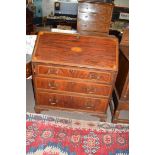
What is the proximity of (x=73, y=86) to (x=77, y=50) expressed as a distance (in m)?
0.43

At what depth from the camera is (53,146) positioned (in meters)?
2.11

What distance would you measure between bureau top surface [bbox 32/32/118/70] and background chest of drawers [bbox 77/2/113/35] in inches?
36.9

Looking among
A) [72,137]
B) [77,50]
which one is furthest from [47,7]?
[72,137]

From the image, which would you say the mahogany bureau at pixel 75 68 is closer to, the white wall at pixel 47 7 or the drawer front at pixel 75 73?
the drawer front at pixel 75 73

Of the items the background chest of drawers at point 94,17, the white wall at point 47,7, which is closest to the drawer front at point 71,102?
the background chest of drawers at point 94,17

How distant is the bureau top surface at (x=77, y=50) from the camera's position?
2.19 m

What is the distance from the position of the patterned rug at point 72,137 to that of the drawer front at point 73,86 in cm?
43

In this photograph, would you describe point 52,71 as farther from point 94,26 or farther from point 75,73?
point 94,26

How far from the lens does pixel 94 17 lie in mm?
3197

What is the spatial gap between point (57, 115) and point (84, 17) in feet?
5.45

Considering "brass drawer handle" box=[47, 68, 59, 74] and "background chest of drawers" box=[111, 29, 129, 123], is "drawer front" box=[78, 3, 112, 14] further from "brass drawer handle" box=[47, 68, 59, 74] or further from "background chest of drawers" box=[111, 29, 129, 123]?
"brass drawer handle" box=[47, 68, 59, 74]
